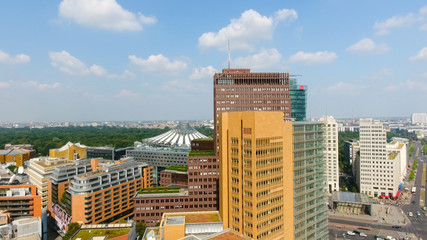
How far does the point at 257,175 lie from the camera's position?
57750 mm

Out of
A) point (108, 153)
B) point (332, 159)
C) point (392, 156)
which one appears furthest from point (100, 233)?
point (392, 156)

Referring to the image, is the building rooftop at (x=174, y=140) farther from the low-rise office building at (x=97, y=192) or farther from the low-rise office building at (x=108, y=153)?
the low-rise office building at (x=97, y=192)

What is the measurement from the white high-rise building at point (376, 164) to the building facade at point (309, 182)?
3570 inches

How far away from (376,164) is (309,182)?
9985 centimetres

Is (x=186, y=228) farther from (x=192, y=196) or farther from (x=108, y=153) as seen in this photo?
(x=108, y=153)

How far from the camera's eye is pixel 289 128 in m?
65.1

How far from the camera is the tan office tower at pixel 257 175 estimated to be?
2281 inches

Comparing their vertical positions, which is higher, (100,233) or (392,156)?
(392,156)

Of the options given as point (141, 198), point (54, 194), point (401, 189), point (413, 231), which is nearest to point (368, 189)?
point (401, 189)

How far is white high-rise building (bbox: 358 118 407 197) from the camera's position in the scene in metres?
144

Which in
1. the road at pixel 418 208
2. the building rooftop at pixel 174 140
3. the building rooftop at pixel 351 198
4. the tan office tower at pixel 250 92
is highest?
the tan office tower at pixel 250 92

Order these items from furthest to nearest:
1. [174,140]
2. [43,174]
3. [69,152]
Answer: [174,140] < [69,152] < [43,174]

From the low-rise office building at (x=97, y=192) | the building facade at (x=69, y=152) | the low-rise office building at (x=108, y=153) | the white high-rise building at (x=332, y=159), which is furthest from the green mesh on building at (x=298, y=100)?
the building facade at (x=69, y=152)

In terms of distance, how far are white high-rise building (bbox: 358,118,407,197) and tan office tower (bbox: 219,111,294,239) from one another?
346 ft
